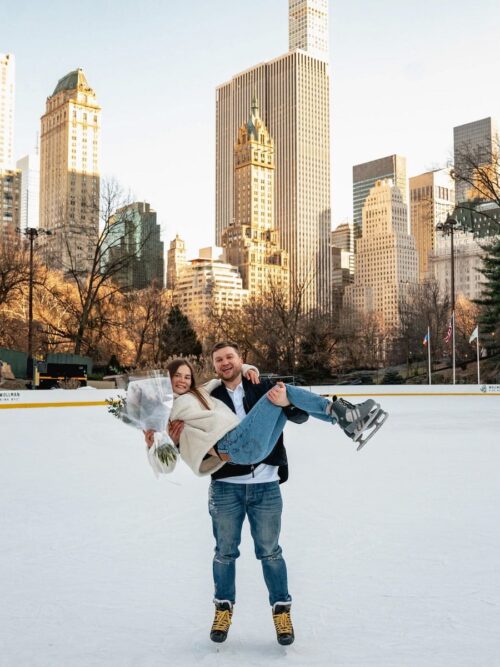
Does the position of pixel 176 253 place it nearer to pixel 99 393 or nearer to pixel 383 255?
pixel 383 255

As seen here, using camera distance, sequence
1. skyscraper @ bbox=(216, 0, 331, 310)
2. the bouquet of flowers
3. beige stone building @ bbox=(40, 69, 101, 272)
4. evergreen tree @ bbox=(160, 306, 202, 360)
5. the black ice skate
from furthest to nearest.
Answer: skyscraper @ bbox=(216, 0, 331, 310)
beige stone building @ bbox=(40, 69, 101, 272)
evergreen tree @ bbox=(160, 306, 202, 360)
the bouquet of flowers
the black ice skate

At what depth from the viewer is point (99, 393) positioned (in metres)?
22.7

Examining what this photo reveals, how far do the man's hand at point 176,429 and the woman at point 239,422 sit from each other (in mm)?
23

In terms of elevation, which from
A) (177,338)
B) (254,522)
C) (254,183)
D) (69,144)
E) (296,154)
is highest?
(296,154)

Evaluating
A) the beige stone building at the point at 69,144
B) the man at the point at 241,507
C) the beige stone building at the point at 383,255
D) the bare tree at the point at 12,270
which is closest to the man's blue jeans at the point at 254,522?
the man at the point at 241,507

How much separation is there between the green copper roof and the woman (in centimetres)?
17139

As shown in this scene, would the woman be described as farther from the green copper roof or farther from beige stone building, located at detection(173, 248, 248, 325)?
the green copper roof

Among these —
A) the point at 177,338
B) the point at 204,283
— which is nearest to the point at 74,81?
the point at 204,283

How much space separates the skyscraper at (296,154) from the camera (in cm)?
17275

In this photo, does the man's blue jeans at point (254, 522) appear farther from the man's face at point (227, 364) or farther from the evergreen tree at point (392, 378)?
the evergreen tree at point (392, 378)

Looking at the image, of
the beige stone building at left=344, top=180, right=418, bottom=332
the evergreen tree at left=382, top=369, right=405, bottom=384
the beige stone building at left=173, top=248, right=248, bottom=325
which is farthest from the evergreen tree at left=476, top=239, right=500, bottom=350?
the beige stone building at left=344, top=180, right=418, bottom=332

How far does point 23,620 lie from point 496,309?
38041 mm

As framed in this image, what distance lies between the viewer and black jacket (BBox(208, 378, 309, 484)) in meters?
3.12

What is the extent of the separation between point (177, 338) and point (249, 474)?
42.5m
